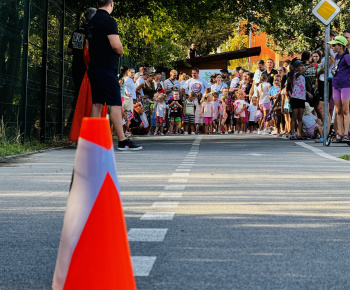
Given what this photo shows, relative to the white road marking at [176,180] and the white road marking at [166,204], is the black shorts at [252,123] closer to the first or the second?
the white road marking at [176,180]

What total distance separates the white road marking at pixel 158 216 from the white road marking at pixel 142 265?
1.65 metres

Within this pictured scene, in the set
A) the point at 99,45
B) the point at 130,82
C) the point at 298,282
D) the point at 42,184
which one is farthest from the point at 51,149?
the point at 298,282

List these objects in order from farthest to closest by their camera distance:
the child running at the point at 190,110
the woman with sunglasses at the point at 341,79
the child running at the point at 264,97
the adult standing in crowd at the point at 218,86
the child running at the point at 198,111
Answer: the adult standing in crowd at the point at 218,86
the child running at the point at 198,111
the child running at the point at 190,110
the child running at the point at 264,97
the woman with sunglasses at the point at 341,79

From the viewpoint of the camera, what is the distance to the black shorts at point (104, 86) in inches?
539

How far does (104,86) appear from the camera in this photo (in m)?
13.7

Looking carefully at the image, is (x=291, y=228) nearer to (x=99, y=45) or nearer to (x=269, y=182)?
(x=269, y=182)

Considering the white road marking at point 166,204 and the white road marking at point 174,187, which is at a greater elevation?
the white road marking at point 166,204

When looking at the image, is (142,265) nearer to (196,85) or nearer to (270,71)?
(270,71)

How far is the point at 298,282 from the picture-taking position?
15.6 feet

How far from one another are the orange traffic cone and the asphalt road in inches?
21.8

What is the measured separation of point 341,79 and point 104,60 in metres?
6.25

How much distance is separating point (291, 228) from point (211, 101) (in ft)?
76.4

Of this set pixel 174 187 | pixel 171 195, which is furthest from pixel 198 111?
pixel 171 195

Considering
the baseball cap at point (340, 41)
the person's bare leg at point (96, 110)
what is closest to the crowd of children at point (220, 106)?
the baseball cap at point (340, 41)
